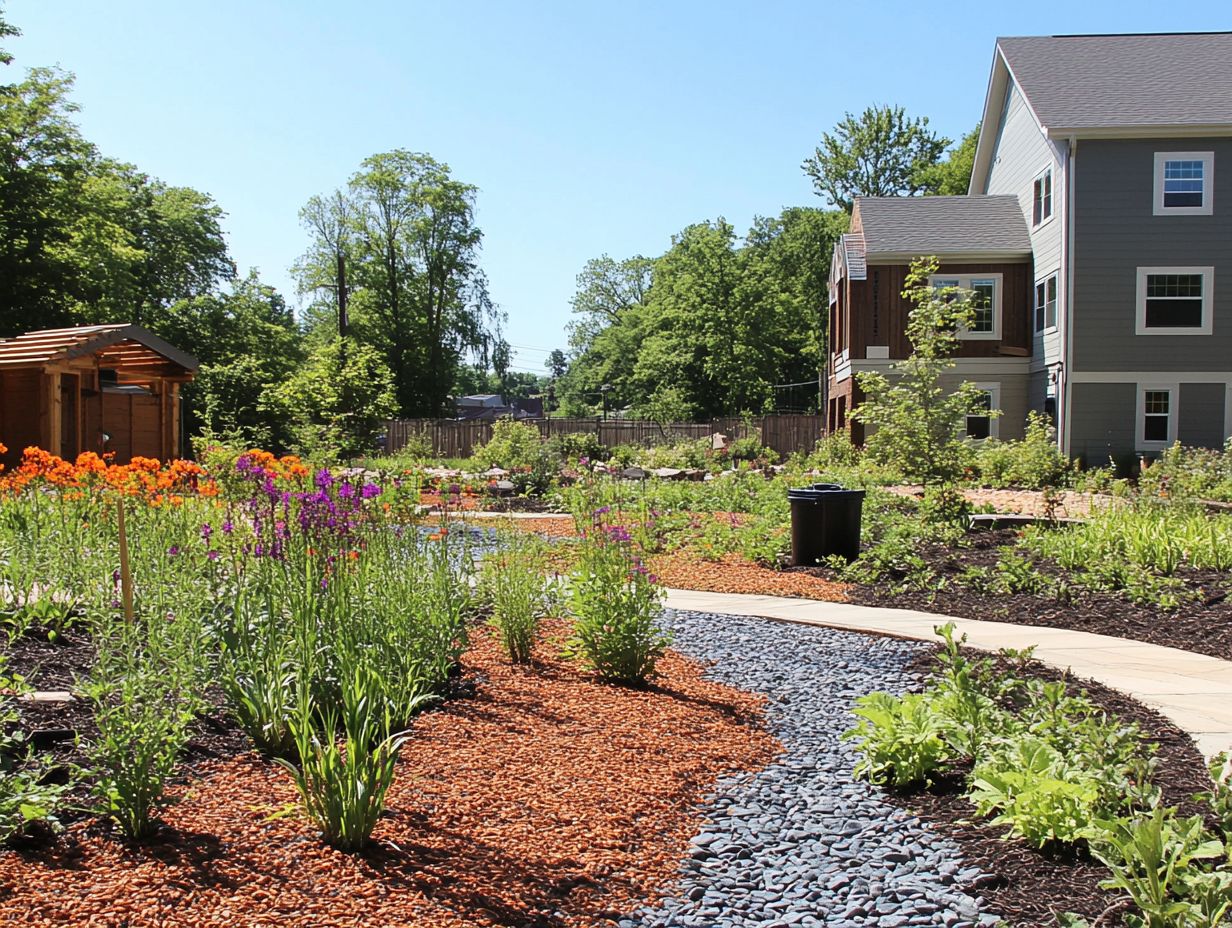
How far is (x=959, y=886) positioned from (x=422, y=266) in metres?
48.0

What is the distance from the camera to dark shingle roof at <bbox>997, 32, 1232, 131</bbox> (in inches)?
796

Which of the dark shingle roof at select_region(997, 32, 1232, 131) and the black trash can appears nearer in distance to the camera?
the black trash can

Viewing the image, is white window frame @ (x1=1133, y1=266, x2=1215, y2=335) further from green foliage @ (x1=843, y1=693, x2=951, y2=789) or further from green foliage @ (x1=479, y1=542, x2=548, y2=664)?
green foliage @ (x1=843, y1=693, x2=951, y2=789)

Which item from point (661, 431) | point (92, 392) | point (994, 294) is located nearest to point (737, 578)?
point (92, 392)

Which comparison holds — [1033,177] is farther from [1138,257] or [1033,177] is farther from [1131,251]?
[1138,257]

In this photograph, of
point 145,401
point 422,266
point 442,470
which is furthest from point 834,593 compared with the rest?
point 422,266

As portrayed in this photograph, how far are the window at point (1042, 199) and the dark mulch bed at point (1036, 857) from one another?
2042 cm

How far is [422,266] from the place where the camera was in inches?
1909

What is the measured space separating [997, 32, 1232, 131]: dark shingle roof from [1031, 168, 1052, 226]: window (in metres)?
1.60

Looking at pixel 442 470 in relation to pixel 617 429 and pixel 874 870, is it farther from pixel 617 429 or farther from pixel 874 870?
pixel 874 870

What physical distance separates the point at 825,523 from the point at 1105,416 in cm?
1409

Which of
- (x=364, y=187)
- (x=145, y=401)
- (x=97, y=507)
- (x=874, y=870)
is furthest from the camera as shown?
(x=364, y=187)

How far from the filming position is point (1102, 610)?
719cm

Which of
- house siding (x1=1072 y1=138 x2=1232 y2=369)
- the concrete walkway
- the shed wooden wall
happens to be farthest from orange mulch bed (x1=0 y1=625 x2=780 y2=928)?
house siding (x1=1072 y1=138 x2=1232 y2=369)
